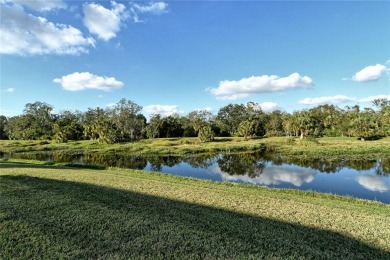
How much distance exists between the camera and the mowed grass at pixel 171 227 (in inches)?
253

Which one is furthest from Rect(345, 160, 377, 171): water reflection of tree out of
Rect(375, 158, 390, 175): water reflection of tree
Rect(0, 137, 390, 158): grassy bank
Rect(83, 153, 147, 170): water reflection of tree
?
Rect(83, 153, 147, 170): water reflection of tree

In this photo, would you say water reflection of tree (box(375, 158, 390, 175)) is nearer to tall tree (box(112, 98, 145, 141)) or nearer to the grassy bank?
the grassy bank

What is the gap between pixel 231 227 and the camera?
8398 mm

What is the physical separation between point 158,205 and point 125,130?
286 feet

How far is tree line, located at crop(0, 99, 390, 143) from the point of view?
257ft

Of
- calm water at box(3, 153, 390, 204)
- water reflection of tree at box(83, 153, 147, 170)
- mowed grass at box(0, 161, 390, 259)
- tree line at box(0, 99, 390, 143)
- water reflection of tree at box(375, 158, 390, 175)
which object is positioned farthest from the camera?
tree line at box(0, 99, 390, 143)

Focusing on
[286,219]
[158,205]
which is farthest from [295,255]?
[158,205]

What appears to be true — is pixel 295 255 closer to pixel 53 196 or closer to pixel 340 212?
pixel 340 212

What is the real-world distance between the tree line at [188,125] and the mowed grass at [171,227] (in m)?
65.0

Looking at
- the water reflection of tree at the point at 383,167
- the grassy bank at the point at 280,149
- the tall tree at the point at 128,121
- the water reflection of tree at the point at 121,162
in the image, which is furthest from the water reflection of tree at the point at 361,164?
the tall tree at the point at 128,121

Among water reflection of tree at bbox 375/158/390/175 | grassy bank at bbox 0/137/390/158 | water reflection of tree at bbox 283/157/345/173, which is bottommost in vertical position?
water reflection of tree at bbox 375/158/390/175

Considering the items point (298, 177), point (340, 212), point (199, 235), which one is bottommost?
point (298, 177)

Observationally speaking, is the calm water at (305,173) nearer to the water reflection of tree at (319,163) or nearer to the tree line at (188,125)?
the water reflection of tree at (319,163)

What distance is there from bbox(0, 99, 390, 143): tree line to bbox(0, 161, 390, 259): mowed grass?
213ft
